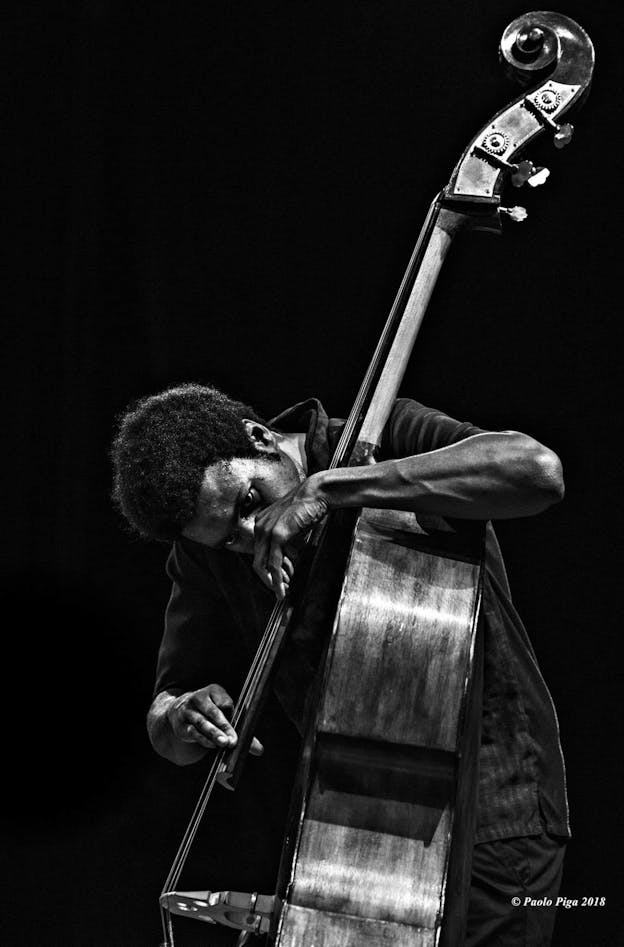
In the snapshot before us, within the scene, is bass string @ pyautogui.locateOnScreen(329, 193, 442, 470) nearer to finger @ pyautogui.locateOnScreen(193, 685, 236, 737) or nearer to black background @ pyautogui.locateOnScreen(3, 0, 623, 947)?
finger @ pyautogui.locateOnScreen(193, 685, 236, 737)

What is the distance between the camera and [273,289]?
280cm

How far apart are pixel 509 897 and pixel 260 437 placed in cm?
86

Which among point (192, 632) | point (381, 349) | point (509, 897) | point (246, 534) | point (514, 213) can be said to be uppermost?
point (514, 213)

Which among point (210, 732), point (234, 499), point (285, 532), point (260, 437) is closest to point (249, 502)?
point (234, 499)

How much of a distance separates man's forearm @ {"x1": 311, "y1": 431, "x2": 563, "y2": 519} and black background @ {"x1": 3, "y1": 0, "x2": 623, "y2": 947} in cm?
93

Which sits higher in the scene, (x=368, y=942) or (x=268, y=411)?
(x=268, y=411)

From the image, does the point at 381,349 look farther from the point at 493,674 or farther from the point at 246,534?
the point at 493,674

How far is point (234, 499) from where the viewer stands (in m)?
1.90

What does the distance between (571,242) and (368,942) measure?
1.69 m

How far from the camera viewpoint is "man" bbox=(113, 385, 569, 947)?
5.35 ft

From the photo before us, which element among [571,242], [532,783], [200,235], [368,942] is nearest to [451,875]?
[368,942]

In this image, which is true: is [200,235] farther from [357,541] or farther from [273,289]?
[357,541]

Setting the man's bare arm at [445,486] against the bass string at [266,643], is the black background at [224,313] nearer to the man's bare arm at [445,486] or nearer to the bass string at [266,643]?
the bass string at [266,643]

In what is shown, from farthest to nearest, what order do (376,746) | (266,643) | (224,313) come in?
1. (224,313)
2. (266,643)
3. (376,746)
